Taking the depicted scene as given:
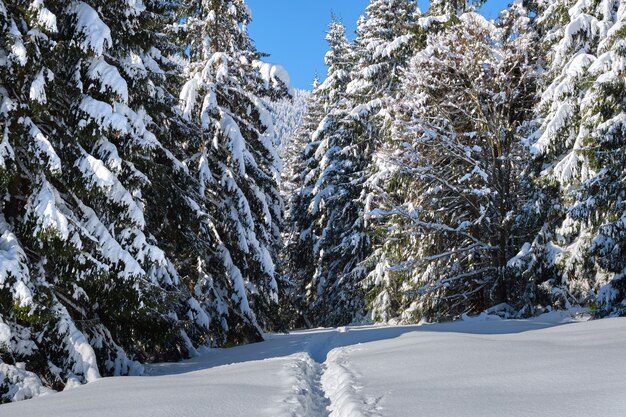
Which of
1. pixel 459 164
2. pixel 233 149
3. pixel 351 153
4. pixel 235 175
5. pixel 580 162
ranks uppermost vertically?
pixel 351 153

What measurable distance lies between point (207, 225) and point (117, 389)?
7.36 metres

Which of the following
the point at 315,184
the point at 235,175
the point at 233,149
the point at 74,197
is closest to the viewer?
the point at 74,197

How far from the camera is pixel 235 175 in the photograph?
14375 millimetres

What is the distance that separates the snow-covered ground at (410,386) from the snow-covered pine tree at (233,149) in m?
5.43

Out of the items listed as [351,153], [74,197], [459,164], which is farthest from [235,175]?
[351,153]

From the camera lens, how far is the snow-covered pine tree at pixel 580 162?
1116 centimetres

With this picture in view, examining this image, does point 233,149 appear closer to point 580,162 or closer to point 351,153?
point 580,162

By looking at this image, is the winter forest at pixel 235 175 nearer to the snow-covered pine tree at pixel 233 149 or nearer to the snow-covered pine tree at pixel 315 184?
the snow-covered pine tree at pixel 233 149

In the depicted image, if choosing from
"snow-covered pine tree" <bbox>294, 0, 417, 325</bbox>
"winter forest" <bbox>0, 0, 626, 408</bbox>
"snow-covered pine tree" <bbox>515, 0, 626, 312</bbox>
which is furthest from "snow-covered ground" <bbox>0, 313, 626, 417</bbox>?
"snow-covered pine tree" <bbox>294, 0, 417, 325</bbox>

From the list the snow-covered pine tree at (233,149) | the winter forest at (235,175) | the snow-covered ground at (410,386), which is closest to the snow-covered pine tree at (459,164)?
the winter forest at (235,175)

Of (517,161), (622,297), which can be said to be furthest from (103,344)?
(517,161)

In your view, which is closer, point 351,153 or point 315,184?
point 351,153

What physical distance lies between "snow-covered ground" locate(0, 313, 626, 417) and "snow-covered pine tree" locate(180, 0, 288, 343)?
5.43 meters

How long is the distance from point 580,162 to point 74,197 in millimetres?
11188
